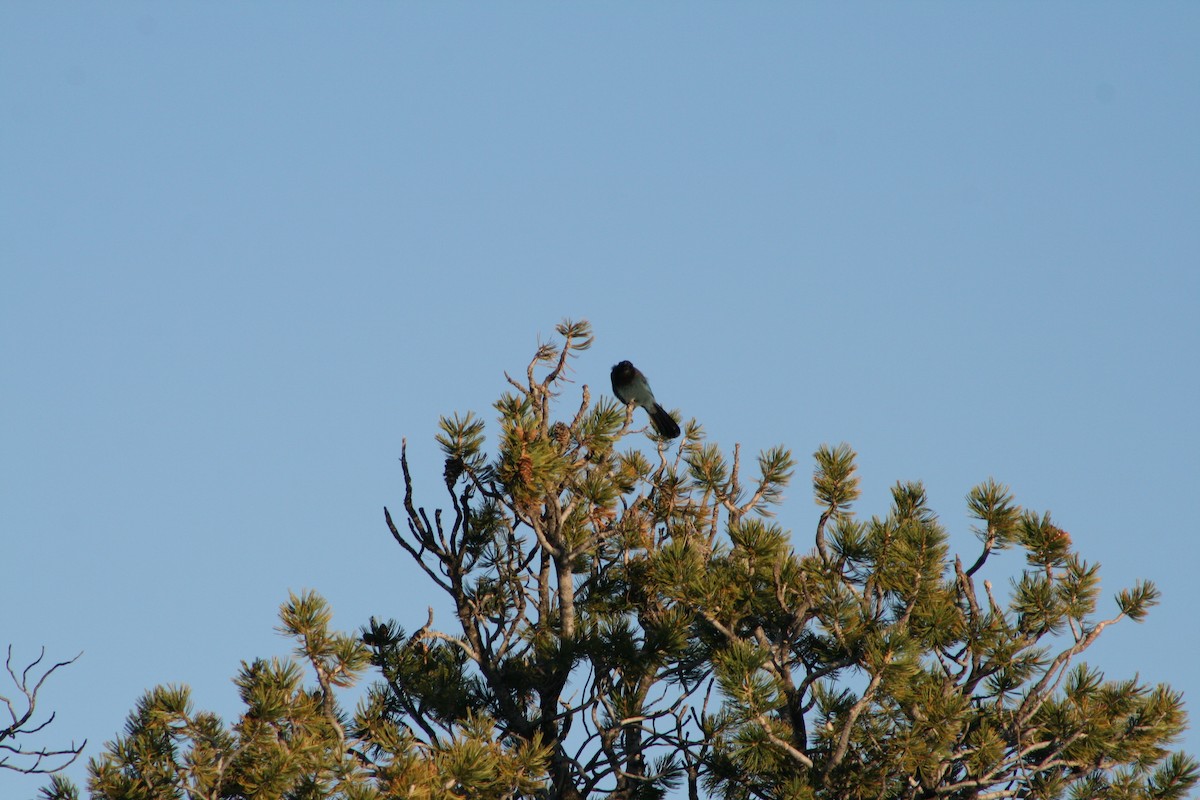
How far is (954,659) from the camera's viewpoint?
23.6ft

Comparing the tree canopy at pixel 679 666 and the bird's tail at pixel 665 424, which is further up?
the bird's tail at pixel 665 424

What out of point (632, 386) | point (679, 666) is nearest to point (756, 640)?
point (679, 666)

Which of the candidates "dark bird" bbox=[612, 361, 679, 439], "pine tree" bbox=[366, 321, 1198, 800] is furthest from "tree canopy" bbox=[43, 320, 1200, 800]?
"dark bird" bbox=[612, 361, 679, 439]

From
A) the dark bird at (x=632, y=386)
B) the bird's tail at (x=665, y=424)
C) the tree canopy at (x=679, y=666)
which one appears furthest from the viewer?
the dark bird at (x=632, y=386)

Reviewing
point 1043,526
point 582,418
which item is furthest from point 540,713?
point 1043,526

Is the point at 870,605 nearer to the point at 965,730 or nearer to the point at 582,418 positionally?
the point at 965,730

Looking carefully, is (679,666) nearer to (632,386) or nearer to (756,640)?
(756,640)

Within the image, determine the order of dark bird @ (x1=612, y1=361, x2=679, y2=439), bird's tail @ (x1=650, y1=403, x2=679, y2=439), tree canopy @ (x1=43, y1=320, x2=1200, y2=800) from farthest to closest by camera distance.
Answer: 1. dark bird @ (x1=612, y1=361, x2=679, y2=439)
2. bird's tail @ (x1=650, y1=403, x2=679, y2=439)
3. tree canopy @ (x1=43, y1=320, x2=1200, y2=800)

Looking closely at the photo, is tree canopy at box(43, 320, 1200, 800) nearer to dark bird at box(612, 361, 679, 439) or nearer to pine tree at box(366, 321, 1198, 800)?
pine tree at box(366, 321, 1198, 800)

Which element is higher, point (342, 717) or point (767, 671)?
point (342, 717)

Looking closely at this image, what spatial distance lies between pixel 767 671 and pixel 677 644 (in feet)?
2.05

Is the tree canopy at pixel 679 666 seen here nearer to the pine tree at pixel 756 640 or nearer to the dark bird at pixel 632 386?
the pine tree at pixel 756 640

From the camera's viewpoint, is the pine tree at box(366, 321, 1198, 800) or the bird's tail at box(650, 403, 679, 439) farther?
the bird's tail at box(650, 403, 679, 439)

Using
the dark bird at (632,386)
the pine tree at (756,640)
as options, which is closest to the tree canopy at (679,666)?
the pine tree at (756,640)
